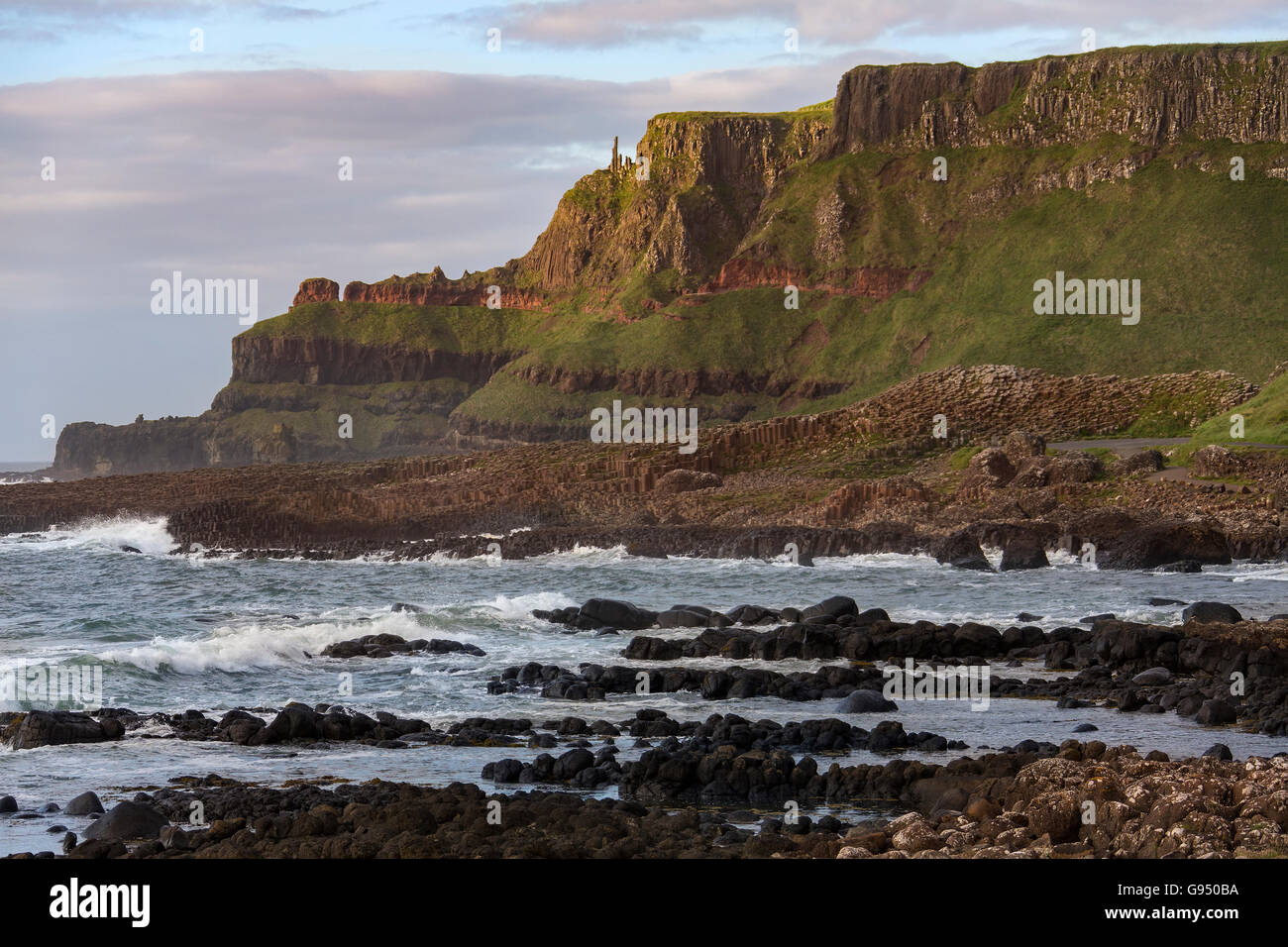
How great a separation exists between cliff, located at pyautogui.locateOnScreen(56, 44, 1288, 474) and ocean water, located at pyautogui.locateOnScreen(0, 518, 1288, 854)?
59.7m

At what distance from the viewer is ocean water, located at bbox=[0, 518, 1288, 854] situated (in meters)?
18.7

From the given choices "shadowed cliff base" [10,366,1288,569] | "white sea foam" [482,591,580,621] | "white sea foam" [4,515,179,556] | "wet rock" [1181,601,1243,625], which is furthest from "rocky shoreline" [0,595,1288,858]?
"white sea foam" [4,515,179,556]

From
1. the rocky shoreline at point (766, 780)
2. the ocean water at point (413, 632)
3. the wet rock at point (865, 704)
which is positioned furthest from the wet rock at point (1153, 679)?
the wet rock at point (865, 704)

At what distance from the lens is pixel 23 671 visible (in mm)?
25203

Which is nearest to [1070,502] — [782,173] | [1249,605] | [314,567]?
[1249,605]

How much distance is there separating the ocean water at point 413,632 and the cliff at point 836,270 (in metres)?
59.7

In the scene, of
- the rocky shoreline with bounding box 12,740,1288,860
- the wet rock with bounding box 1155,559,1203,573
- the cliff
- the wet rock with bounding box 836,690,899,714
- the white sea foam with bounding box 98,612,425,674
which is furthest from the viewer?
the cliff

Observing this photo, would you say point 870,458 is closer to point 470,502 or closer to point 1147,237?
point 470,502

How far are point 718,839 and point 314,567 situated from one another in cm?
4405

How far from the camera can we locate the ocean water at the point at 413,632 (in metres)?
18.7

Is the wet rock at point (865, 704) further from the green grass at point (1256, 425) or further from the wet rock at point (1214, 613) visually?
the green grass at point (1256, 425)

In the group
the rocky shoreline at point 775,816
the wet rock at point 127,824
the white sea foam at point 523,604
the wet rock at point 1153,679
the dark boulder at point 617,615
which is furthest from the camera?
the white sea foam at point 523,604

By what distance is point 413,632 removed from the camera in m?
32.7

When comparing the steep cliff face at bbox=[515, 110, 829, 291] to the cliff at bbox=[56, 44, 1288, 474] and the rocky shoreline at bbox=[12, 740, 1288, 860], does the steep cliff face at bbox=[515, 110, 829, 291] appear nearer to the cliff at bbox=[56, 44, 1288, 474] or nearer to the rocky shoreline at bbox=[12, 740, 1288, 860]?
the cliff at bbox=[56, 44, 1288, 474]
